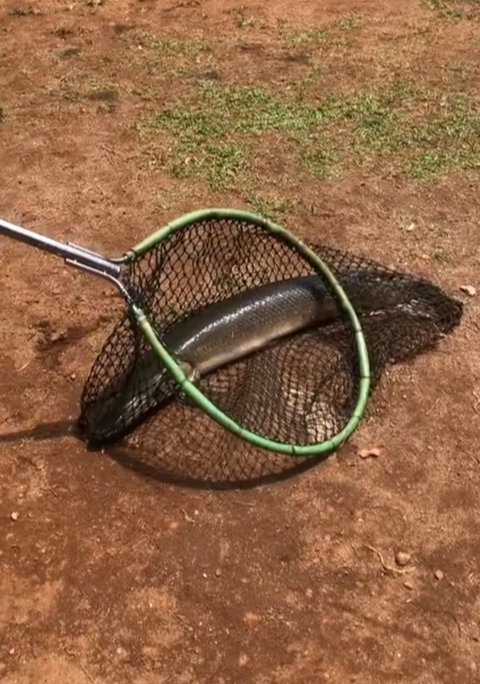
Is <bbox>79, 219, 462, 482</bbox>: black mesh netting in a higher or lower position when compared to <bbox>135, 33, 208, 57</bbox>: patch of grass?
lower

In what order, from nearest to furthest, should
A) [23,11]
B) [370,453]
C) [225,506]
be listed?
[225,506], [370,453], [23,11]

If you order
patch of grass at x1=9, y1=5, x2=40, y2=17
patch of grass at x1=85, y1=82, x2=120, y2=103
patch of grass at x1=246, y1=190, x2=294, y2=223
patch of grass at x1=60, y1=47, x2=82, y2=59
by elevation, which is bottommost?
patch of grass at x1=246, y1=190, x2=294, y2=223

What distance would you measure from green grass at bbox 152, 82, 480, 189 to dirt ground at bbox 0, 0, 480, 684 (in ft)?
0.48

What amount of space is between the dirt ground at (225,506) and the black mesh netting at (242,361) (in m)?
0.09

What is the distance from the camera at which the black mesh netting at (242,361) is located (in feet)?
12.5

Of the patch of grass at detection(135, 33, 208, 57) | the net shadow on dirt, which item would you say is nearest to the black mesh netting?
the net shadow on dirt

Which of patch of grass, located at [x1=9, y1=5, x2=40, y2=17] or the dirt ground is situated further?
patch of grass, located at [x1=9, y1=5, x2=40, y2=17]

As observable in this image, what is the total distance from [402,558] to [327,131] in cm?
319

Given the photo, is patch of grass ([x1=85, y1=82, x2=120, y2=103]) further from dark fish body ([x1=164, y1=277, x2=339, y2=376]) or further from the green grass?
dark fish body ([x1=164, y1=277, x2=339, y2=376])

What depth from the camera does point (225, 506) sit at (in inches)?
144

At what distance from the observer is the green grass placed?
551cm

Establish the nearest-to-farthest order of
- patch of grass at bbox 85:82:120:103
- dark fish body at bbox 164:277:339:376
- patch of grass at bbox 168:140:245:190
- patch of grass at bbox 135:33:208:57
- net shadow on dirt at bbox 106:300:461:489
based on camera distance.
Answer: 1. net shadow on dirt at bbox 106:300:461:489
2. dark fish body at bbox 164:277:339:376
3. patch of grass at bbox 168:140:245:190
4. patch of grass at bbox 85:82:120:103
5. patch of grass at bbox 135:33:208:57

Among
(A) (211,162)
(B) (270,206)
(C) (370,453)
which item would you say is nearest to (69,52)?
(A) (211,162)

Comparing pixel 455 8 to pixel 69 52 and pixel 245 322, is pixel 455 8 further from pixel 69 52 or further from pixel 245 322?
pixel 245 322
